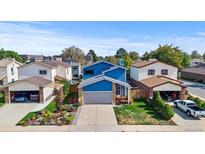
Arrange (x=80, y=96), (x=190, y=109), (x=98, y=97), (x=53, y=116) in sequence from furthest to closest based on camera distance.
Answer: (x=98, y=97) < (x=80, y=96) < (x=190, y=109) < (x=53, y=116)

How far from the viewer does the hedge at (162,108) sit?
53.8 ft

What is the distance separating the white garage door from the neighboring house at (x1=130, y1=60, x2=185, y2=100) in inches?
169

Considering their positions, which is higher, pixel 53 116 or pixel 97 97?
pixel 97 97

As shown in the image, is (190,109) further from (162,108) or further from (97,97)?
(97,97)

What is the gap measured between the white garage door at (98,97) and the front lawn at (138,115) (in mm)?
1796

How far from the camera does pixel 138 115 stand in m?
17.5

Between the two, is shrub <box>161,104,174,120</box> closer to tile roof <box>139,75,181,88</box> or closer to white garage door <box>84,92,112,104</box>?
tile roof <box>139,75,181,88</box>

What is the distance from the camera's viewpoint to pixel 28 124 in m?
15.3

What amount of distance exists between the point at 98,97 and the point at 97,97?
10 centimetres

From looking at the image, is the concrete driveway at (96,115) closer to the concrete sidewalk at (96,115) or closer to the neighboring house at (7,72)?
the concrete sidewalk at (96,115)

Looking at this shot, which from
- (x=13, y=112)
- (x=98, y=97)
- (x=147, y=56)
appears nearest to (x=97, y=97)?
(x=98, y=97)

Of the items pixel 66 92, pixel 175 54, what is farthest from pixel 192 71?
pixel 66 92
